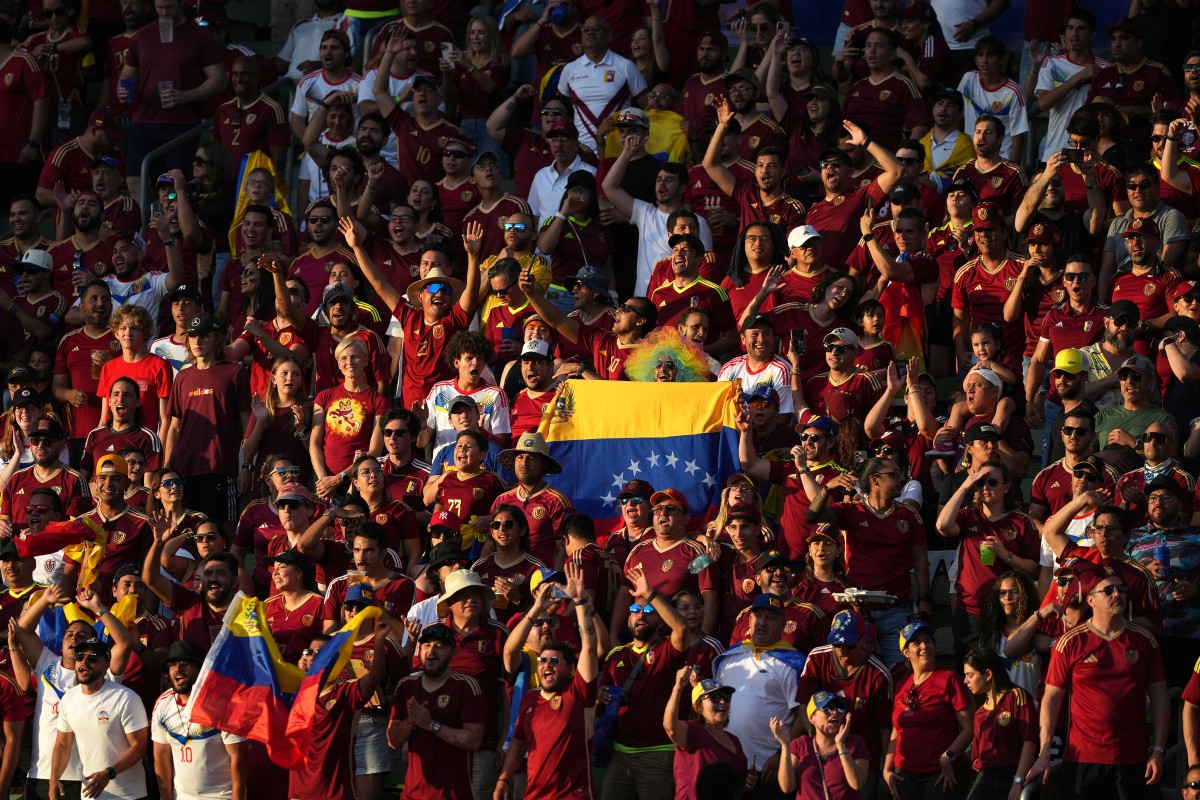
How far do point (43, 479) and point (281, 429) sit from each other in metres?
1.67

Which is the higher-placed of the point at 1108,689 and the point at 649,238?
the point at 649,238

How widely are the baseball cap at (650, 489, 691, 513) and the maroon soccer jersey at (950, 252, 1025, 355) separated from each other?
3.12m

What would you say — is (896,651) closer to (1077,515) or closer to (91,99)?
(1077,515)

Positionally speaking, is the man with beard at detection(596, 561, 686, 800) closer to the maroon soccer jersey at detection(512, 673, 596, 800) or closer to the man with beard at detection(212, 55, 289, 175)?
the maroon soccer jersey at detection(512, 673, 596, 800)

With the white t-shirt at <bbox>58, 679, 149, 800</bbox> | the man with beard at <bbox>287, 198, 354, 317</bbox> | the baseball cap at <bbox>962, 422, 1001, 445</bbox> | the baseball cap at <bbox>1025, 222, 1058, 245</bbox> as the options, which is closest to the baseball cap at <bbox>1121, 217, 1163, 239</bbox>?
the baseball cap at <bbox>1025, 222, 1058, 245</bbox>

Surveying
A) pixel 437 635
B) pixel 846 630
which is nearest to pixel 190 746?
pixel 437 635

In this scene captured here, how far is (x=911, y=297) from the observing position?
49.9 ft

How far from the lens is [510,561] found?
13.1m

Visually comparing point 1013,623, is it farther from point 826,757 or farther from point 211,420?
point 211,420

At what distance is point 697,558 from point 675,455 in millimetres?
1730

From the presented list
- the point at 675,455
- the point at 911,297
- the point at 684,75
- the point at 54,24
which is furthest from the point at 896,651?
the point at 54,24

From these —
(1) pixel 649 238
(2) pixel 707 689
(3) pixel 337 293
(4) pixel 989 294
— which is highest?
(1) pixel 649 238

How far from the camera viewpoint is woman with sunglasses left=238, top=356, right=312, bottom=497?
15.2m

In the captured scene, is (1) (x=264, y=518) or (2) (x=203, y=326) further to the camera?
(2) (x=203, y=326)
